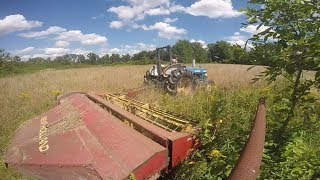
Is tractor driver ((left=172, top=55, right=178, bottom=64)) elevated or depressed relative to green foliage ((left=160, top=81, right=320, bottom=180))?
elevated

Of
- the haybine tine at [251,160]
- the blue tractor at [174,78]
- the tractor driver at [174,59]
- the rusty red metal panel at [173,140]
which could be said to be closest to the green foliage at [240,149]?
the rusty red metal panel at [173,140]

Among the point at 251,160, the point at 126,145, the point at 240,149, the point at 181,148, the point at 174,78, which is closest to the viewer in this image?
the point at 251,160

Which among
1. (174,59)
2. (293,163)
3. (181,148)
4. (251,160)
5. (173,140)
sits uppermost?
(174,59)

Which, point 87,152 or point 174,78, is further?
point 174,78

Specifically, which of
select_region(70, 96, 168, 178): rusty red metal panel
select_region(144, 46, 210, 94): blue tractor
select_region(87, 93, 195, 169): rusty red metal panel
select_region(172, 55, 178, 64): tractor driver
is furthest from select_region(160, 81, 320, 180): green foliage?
select_region(172, 55, 178, 64): tractor driver

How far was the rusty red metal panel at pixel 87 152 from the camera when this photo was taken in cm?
232

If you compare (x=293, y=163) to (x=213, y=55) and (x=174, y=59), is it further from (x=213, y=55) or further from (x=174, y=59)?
(x=213, y=55)

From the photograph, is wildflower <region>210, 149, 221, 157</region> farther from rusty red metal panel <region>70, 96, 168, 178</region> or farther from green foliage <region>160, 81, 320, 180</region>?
rusty red metal panel <region>70, 96, 168, 178</region>

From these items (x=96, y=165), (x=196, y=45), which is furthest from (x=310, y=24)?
(x=196, y=45)

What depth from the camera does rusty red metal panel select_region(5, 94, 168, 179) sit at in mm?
2324

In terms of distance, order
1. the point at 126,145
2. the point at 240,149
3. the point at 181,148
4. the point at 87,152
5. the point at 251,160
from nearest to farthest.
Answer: the point at 251,160 < the point at 87,152 < the point at 126,145 < the point at 181,148 < the point at 240,149

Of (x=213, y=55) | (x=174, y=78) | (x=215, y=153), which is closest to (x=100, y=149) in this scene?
(x=215, y=153)

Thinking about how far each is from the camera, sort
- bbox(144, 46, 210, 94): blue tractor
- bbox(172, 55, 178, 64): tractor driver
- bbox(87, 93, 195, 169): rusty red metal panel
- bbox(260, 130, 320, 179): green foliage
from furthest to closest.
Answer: bbox(172, 55, 178, 64): tractor driver → bbox(144, 46, 210, 94): blue tractor → bbox(87, 93, 195, 169): rusty red metal panel → bbox(260, 130, 320, 179): green foliage

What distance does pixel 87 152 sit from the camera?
249cm
